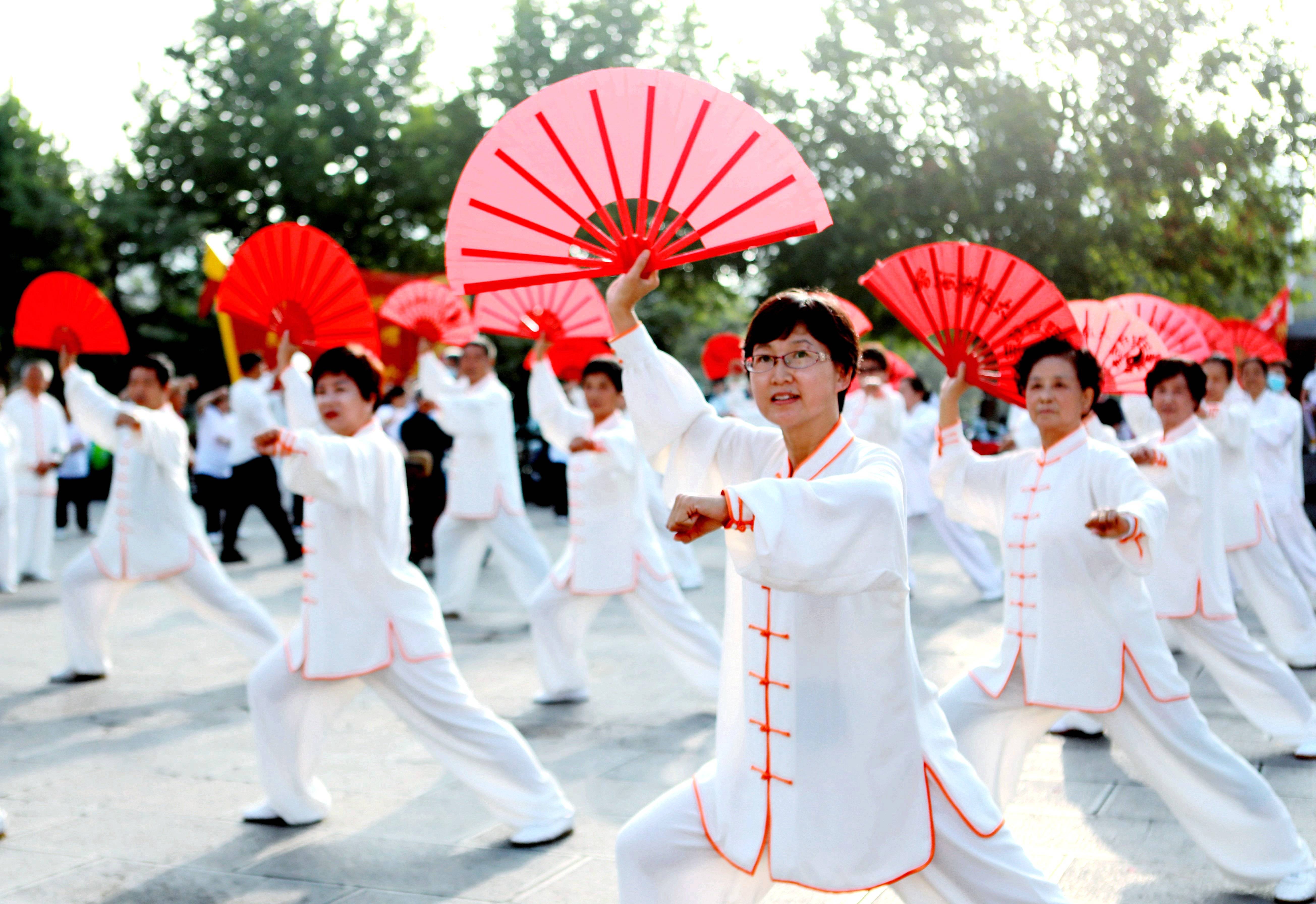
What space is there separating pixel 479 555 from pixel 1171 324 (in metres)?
4.99

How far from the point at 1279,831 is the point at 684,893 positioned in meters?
1.97

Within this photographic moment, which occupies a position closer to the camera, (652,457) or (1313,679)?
(652,457)

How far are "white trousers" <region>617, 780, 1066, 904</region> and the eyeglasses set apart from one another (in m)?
0.85

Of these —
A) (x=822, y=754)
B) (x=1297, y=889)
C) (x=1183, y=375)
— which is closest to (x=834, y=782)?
(x=822, y=754)

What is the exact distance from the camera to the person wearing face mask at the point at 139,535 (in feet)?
20.7

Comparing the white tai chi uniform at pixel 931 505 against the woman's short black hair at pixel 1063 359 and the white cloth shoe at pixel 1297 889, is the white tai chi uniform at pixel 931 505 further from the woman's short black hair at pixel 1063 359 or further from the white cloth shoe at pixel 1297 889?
the white cloth shoe at pixel 1297 889

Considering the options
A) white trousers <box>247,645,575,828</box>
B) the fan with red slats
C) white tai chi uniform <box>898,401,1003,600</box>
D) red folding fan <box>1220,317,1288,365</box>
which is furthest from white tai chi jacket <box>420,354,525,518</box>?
red folding fan <box>1220,317,1288,365</box>

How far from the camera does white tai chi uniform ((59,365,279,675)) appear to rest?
6.30 meters

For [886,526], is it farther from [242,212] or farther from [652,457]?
[242,212]

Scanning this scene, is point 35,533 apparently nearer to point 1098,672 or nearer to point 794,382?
point 1098,672

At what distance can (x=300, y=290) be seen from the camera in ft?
15.1

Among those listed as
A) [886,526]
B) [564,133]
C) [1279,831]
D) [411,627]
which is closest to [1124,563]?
[1279,831]

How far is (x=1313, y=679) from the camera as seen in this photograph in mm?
6188

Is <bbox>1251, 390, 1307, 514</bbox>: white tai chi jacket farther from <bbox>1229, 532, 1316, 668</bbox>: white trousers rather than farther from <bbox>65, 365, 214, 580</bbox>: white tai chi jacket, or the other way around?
<bbox>65, 365, 214, 580</bbox>: white tai chi jacket
